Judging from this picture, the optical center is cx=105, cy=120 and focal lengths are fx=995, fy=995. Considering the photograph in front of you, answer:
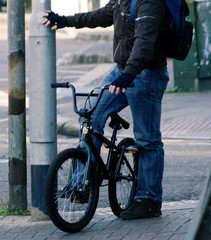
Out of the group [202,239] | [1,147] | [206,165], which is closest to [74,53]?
[1,147]

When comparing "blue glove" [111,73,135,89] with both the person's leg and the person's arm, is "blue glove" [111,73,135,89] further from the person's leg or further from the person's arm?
the person's arm

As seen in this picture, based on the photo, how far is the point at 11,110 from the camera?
7191 mm

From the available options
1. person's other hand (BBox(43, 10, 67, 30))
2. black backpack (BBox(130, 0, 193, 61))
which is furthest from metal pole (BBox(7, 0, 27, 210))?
black backpack (BBox(130, 0, 193, 61))

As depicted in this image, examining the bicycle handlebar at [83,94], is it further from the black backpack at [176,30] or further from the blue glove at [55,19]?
the black backpack at [176,30]

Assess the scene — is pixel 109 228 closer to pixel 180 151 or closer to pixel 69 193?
pixel 69 193

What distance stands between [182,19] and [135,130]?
0.84 m

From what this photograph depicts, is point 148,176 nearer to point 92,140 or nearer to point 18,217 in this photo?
point 92,140

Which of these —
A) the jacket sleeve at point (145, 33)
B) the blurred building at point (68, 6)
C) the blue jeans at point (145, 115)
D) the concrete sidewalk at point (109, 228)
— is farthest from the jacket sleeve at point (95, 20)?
the blurred building at point (68, 6)

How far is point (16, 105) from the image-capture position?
23.5ft

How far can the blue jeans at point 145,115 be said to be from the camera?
6.64m

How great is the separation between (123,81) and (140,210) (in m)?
1.10

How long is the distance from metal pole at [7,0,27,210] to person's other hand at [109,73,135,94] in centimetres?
113

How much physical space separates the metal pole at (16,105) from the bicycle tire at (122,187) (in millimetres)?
772

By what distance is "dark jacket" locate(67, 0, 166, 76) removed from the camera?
6.33 metres
